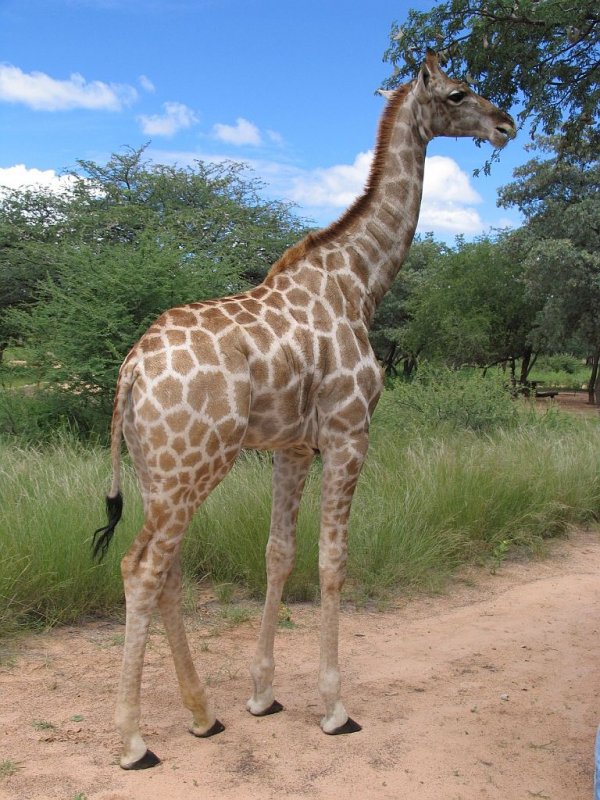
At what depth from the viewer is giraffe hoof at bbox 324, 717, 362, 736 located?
361 cm

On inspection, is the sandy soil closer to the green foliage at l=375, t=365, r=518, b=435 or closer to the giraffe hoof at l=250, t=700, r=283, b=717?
the green foliage at l=375, t=365, r=518, b=435

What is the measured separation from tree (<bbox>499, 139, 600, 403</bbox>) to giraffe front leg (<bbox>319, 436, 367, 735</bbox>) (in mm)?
17867

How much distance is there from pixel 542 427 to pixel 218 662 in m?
7.27

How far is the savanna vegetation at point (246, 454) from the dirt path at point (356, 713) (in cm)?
46

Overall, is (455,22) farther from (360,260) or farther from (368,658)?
(368,658)

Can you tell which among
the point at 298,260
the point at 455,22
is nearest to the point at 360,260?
the point at 298,260

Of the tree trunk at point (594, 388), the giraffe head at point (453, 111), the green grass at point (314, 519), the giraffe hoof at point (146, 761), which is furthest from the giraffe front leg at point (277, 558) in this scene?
the tree trunk at point (594, 388)

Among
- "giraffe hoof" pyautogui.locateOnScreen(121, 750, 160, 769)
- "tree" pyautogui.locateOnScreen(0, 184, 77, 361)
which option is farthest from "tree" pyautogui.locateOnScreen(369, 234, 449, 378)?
"giraffe hoof" pyautogui.locateOnScreen(121, 750, 160, 769)

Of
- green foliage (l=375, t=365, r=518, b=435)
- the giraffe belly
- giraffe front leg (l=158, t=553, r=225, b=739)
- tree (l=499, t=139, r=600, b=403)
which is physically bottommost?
giraffe front leg (l=158, t=553, r=225, b=739)

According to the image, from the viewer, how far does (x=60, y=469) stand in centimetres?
638

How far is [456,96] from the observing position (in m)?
3.88

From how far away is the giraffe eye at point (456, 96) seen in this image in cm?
386

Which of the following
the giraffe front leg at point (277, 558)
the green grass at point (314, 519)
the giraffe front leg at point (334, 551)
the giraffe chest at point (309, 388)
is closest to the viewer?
the giraffe chest at point (309, 388)

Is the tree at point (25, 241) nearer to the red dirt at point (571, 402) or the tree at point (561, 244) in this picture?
the tree at point (561, 244)
